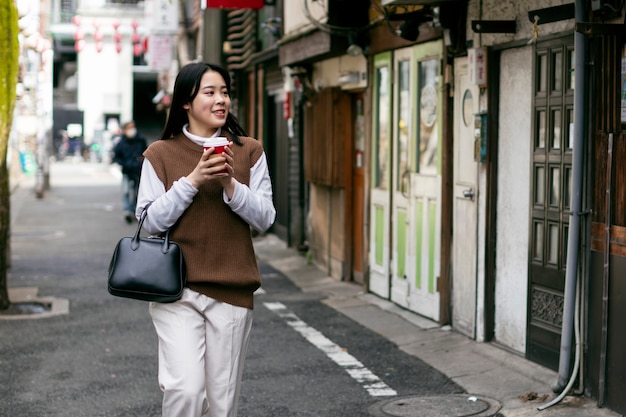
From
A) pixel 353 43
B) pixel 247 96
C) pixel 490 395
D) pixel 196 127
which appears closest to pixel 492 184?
pixel 490 395

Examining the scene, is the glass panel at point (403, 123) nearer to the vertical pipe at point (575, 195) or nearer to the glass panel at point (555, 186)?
the glass panel at point (555, 186)

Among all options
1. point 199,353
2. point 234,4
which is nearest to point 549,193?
point 199,353

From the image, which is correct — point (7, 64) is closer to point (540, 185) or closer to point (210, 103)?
point (540, 185)

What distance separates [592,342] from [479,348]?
1994 mm

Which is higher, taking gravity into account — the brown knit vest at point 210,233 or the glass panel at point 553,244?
the brown knit vest at point 210,233

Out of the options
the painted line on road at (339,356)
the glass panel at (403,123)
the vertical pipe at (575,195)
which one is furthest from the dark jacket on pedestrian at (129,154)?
the vertical pipe at (575,195)

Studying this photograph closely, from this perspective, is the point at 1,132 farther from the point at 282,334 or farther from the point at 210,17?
the point at 210,17

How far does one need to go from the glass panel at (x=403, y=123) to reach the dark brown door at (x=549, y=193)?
9.40 feet

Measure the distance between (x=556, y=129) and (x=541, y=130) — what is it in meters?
0.24

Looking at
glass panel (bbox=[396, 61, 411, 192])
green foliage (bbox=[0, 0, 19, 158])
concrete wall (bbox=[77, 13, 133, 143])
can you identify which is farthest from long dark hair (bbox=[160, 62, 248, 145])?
concrete wall (bbox=[77, 13, 133, 143])

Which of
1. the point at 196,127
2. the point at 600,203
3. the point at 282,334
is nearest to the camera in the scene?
the point at 196,127

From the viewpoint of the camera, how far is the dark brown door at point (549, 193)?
776 centimetres

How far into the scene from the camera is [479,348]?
8945mm

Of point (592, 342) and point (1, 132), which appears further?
point (1, 132)
